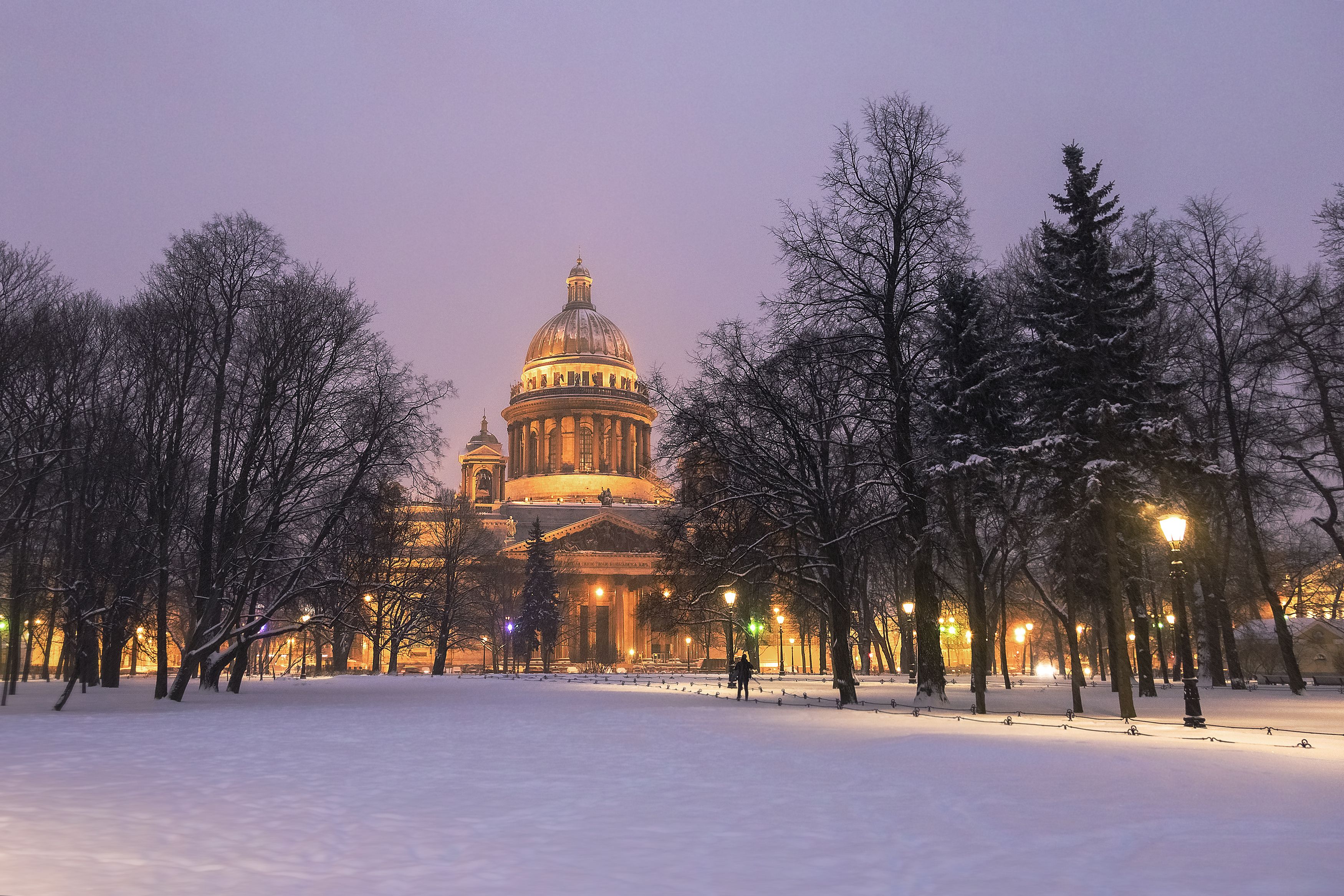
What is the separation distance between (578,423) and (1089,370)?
116 m

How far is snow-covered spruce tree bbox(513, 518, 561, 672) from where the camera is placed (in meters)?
80.4

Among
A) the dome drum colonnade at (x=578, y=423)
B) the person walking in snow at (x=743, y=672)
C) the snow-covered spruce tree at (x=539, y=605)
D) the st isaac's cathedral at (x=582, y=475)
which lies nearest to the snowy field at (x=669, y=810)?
the person walking in snow at (x=743, y=672)

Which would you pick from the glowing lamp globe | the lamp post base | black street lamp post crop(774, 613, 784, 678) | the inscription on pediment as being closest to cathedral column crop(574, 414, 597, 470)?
the inscription on pediment

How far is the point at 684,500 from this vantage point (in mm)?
34719

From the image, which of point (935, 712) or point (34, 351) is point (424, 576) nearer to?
point (34, 351)

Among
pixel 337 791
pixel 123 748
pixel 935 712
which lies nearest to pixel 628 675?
pixel 935 712

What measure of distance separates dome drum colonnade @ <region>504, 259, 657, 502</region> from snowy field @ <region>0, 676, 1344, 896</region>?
375 ft

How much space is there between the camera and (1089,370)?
89.0 ft

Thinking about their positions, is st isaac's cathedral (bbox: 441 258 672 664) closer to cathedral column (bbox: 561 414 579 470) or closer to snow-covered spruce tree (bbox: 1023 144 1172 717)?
cathedral column (bbox: 561 414 579 470)

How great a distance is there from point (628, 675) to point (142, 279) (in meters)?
40.8

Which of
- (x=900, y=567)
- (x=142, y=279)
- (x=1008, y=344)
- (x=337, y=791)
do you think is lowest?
(x=337, y=791)

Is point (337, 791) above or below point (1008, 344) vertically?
below

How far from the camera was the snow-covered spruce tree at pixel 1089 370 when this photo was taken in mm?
26125

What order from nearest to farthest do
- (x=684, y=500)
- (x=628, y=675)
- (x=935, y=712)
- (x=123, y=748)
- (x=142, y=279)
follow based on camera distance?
(x=123, y=748) < (x=935, y=712) < (x=142, y=279) < (x=684, y=500) < (x=628, y=675)
